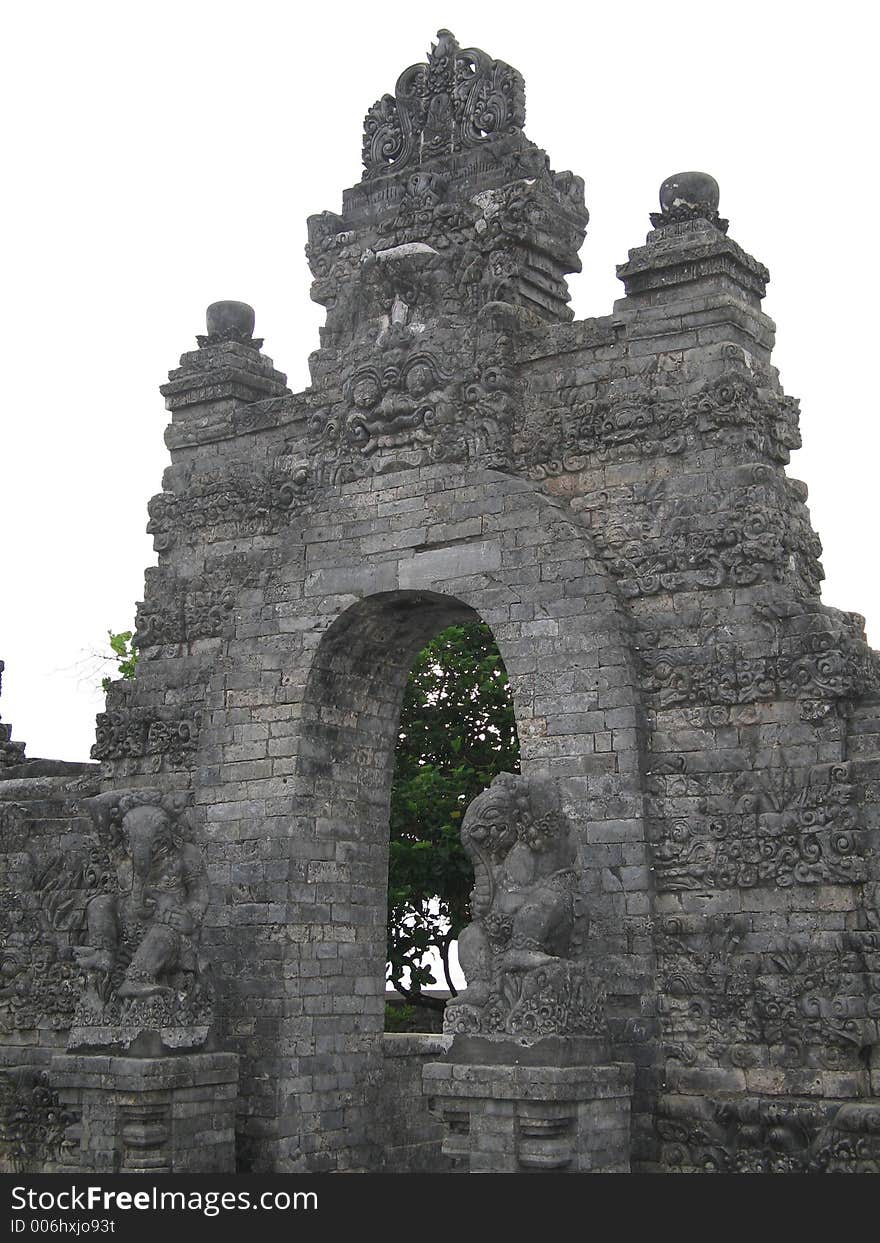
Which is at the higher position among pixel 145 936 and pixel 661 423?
pixel 661 423

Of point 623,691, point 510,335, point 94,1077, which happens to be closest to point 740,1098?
point 623,691

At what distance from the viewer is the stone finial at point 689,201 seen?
405 inches

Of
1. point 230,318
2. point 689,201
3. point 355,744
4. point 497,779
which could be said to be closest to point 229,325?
point 230,318

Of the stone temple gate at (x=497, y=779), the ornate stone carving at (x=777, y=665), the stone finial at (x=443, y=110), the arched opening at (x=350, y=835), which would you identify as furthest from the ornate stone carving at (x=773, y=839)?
the stone finial at (x=443, y=110)

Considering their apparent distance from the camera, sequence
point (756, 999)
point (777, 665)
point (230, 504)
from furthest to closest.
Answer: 1. point (230, 504)
2. point (777, 665)
3. point (756, 999)

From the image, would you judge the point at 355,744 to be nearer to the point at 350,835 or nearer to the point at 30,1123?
the point at 350,835

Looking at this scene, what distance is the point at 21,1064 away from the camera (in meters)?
11.7

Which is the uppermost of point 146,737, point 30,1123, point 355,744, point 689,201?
point 689,201

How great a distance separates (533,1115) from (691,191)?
5.80 metres

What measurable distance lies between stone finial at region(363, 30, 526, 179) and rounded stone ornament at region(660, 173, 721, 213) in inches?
56.3

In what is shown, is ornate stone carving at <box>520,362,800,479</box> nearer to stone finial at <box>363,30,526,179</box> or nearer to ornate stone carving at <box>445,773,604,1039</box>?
stone finial at <box>363,30,526,179</box>

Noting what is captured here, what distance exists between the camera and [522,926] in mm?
8883

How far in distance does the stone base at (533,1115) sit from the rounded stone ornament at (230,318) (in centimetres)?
630

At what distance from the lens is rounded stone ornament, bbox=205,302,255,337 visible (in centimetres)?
1267
